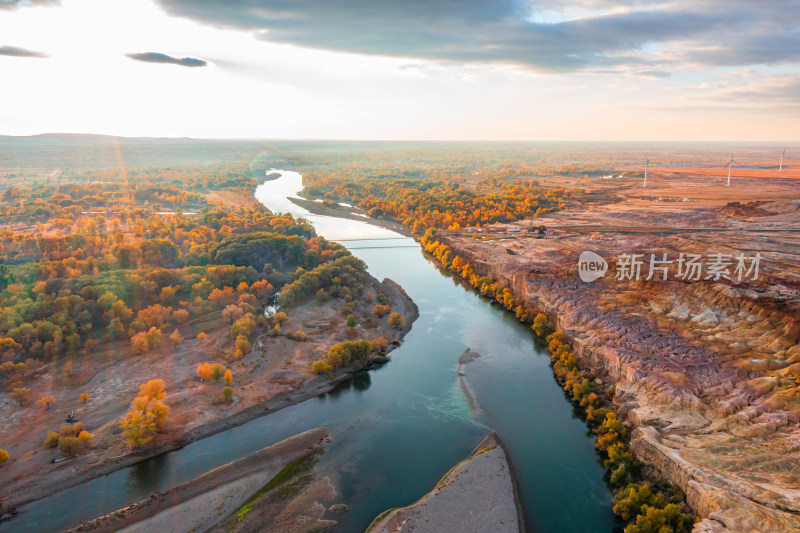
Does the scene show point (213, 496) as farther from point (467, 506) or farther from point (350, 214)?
point (350, 214)

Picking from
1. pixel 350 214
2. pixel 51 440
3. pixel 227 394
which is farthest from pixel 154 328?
pixel 350 214

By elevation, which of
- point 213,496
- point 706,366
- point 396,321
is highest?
point 706,366

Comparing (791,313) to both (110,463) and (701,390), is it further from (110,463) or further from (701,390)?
(110,463)

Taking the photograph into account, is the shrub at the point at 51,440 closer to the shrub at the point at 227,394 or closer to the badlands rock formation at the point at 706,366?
the shrub at the point at 227,394

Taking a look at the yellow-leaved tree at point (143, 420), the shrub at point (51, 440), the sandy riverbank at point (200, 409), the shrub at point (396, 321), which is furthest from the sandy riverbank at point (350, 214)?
the shrub at point (51, 440)

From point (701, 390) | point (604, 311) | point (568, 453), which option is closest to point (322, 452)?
point (568, 453)

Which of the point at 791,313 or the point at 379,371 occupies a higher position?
the point at 791,313

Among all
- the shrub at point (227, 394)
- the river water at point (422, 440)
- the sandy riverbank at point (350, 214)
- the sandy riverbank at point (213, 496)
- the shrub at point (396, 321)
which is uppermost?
the sandy riverbank at point (350, 214)

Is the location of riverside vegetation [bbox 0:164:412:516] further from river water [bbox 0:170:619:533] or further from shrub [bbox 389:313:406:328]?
river water [bbox 0:170:619:533]
